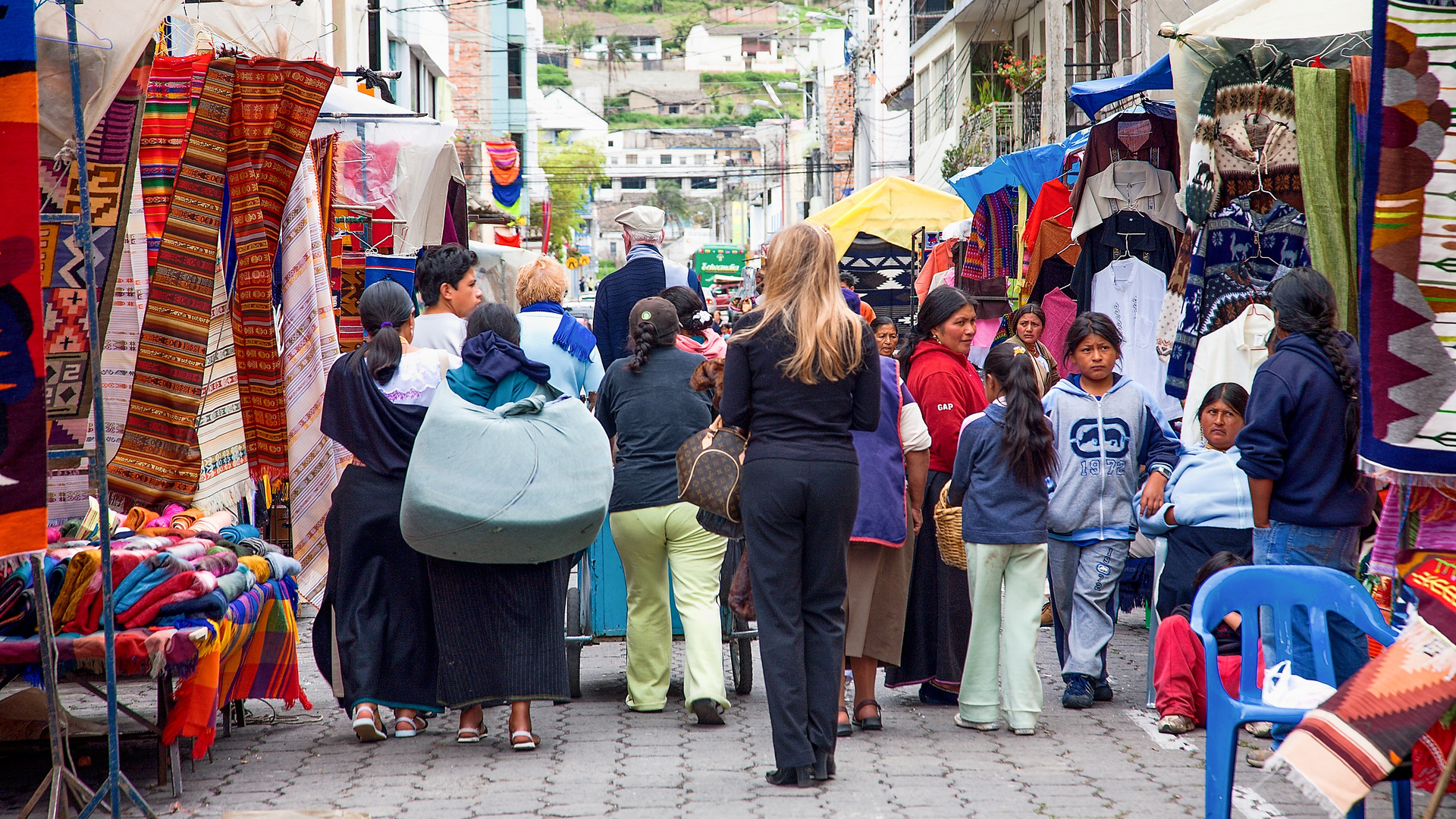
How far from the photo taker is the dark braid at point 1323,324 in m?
5.13

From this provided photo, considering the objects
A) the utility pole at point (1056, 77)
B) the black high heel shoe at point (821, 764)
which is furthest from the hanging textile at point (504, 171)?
the black high heel shoe at point (821, 764)

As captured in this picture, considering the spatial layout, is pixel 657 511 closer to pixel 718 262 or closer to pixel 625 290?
pixel 625 290

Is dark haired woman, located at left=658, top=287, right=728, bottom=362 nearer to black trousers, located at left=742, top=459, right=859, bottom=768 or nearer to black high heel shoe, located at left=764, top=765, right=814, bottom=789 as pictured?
black trousers, located at left=742, top=459, right=859, bottom=768

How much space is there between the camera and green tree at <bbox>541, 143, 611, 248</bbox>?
184 ft

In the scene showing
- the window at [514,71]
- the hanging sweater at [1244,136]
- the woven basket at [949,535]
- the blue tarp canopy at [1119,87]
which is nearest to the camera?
the woven basket at [949,535]

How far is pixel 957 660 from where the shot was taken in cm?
637

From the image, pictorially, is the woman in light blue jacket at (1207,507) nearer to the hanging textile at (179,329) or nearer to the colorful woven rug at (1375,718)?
the colorful woven rug at (1375,718)

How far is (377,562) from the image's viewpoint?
18.7 ft

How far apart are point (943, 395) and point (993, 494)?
2.64 ft

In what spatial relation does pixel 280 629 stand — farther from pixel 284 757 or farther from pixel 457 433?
pixel 457 433

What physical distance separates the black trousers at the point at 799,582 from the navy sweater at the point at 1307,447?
1633 millimetres

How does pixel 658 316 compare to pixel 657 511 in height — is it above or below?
above

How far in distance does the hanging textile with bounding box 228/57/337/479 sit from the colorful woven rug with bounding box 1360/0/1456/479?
13.9 ft

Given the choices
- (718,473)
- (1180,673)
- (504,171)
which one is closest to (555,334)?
(718,473)
